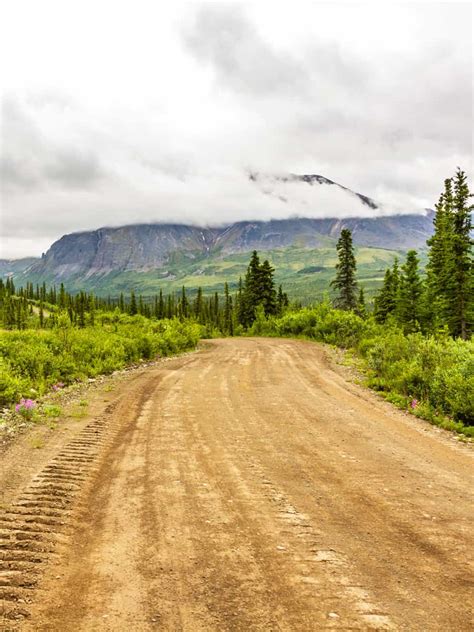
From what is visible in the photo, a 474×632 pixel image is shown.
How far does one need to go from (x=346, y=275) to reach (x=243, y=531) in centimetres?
5136

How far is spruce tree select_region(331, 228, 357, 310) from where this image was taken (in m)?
54.0

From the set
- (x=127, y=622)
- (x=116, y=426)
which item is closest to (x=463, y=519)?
(x=127, y=622)

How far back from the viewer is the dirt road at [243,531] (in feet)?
12.7

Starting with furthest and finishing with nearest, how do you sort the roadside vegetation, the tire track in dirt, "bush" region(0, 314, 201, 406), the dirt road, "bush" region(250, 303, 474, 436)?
"bush" region(0, 314, 201, 406) → the roadside vegetation → "bush" region(250, 303, 474, 436) → the tire track in dirt → the dirt road

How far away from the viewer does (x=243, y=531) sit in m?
5.34

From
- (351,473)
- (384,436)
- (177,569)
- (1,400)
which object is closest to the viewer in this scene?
(177,569)

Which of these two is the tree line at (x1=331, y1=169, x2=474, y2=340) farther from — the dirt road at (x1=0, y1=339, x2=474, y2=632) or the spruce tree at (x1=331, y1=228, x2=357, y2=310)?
the dirt road at (x1=0, y1=339, x2=474, y2=632)

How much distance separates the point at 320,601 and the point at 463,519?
2.90 m

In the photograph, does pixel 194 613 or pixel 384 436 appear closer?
pixel 194 613

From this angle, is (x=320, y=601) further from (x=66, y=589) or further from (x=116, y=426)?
(x=116, y=426)

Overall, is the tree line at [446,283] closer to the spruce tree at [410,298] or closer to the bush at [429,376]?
the spruce tree at [410,298]

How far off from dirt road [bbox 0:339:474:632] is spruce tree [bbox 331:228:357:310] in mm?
45245

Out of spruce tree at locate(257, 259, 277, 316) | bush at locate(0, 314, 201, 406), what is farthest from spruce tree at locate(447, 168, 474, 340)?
spruce tree at locate(257, 259, 277, 316)

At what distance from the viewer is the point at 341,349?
2816 cm
